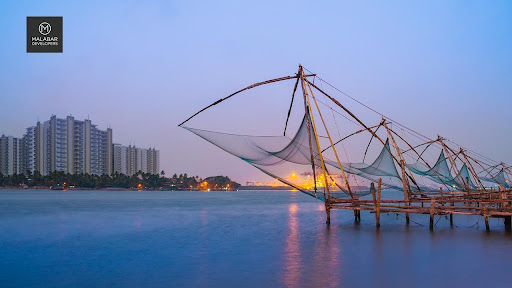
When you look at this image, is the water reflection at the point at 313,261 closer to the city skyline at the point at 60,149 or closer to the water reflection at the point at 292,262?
the water reflection at the point at 292,262

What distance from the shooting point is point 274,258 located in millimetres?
13383

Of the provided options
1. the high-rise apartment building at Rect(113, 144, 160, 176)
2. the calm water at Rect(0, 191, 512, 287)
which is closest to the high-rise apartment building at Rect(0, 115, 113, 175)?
the high-rise apartment building at Rect(113, 144, 160, 176)

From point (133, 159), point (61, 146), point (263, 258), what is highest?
point (61, 146)

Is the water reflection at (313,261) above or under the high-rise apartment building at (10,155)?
under

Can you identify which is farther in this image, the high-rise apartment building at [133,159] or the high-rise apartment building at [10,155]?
the high-rise apartment building at [133,159]

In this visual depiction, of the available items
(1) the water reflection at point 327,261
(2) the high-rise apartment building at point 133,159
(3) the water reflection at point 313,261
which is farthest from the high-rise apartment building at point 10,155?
(1) the water reflection at point 327,261

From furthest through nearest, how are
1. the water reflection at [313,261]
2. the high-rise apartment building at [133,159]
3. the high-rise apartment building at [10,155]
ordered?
the high-rise apartment building at [133,159] → the high-rise apartment building at [10,155] → the water reflection at [313,261]

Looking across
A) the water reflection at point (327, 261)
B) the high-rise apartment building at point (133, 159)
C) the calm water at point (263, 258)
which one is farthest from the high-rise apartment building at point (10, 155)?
the water reflection at point (327, 261)

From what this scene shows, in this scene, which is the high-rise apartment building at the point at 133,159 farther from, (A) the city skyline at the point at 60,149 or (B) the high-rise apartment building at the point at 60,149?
(B) the high-rise apartment building at the point at 60,149

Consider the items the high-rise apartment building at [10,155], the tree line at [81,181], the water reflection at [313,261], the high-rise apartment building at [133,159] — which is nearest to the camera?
the water reflection at [313,261]

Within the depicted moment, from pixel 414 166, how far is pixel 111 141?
14498 centimetres

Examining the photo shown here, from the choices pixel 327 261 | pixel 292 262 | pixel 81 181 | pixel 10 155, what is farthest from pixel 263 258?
pixel 10 155

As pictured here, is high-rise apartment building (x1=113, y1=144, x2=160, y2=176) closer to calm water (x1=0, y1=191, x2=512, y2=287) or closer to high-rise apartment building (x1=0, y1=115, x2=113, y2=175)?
high-rise apartment building (x1=0, y1=115, x2=113, y2=175)

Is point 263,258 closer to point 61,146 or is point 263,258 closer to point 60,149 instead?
point 60,149
